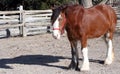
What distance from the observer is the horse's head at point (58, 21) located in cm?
726

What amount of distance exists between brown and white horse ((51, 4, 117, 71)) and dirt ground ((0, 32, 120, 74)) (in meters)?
0.67

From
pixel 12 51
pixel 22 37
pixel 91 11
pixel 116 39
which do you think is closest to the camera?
pixel 91 11

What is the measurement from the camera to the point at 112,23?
347 inches

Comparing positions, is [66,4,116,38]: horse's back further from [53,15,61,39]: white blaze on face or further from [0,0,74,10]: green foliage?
[0,0,74,10]: green foliage

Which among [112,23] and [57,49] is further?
[57,49]

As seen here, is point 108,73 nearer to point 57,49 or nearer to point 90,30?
point 90,30

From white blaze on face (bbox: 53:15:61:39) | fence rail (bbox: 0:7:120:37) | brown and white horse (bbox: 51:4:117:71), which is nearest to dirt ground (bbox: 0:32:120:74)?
brown and white horse (bbox: 51:4:117:71)

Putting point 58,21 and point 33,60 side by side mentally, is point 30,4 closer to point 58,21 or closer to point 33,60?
point 33,60

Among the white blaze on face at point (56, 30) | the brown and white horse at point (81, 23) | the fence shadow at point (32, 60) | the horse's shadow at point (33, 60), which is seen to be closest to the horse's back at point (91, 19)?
the brown and white horse at point (81, 23)

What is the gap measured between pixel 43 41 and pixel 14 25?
7.89ft

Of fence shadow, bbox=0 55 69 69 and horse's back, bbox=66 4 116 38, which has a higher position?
horse's back, bbox=66 4 116 38

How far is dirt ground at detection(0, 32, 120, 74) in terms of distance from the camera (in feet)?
27.4

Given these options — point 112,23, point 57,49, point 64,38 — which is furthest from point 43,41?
point 112,23

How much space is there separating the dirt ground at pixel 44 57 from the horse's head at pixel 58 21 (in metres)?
1.24
